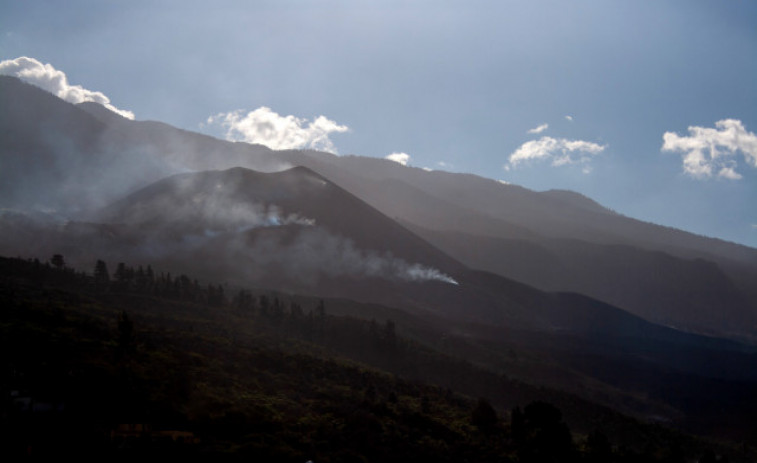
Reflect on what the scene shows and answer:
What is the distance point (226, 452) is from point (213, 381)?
15020 mm

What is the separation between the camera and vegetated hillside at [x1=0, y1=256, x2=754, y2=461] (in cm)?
3625

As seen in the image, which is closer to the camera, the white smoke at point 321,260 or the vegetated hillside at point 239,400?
the vegetated hillside at point 239,400

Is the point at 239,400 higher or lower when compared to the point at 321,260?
lower

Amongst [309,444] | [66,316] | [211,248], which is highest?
[211,248]

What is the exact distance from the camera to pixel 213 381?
50.3 metres

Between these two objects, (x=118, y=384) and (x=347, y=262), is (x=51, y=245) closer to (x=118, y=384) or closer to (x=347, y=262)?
(x=347, y=262)

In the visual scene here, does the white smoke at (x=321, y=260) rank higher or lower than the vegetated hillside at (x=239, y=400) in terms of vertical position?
higher

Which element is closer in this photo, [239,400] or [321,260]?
[239,400]

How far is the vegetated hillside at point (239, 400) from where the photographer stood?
36.2 m

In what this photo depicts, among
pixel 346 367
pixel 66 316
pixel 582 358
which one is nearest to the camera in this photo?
pixel 66 316

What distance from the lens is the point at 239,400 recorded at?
46.5 meters

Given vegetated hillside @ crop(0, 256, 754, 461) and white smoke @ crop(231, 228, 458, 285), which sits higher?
white smoke @ crop(231, 228, 458, 285)

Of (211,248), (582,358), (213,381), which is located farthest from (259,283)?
(213,381)

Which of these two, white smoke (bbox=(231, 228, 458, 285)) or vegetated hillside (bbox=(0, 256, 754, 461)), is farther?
white smoke (bbox=(231, 228, 458, 285))
